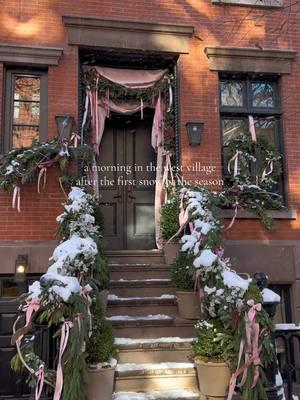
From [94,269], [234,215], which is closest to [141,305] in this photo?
[94,269]

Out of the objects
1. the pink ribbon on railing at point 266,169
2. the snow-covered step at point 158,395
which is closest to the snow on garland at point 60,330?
the snow-covered step at point 158,395

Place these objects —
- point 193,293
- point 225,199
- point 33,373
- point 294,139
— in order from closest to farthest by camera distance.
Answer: point 33,373 → point 193,293 → point 225,199 → point 294,139

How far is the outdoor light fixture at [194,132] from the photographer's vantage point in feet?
25.9

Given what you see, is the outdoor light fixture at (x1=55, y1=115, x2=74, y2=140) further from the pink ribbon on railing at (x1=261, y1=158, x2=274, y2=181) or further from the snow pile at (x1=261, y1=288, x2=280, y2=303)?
the snow pile at (x1=261, y1=288, x2=280, y2=303)

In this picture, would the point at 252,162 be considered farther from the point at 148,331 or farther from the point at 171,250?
the point at 148,331

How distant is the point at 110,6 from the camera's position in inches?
315

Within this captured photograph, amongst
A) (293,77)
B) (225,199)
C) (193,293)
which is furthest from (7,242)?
(293,77)

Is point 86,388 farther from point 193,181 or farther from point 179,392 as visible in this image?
point 193,181

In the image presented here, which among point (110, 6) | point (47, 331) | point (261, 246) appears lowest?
point (47, 331)

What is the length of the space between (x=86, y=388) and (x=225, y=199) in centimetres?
400

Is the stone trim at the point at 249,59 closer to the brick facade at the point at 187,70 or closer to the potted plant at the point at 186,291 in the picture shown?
the brick facade at the point at 187,70

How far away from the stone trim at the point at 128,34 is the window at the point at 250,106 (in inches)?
41.7

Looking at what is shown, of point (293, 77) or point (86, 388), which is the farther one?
point (293, 77)

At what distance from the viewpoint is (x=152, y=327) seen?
6.12 meters
